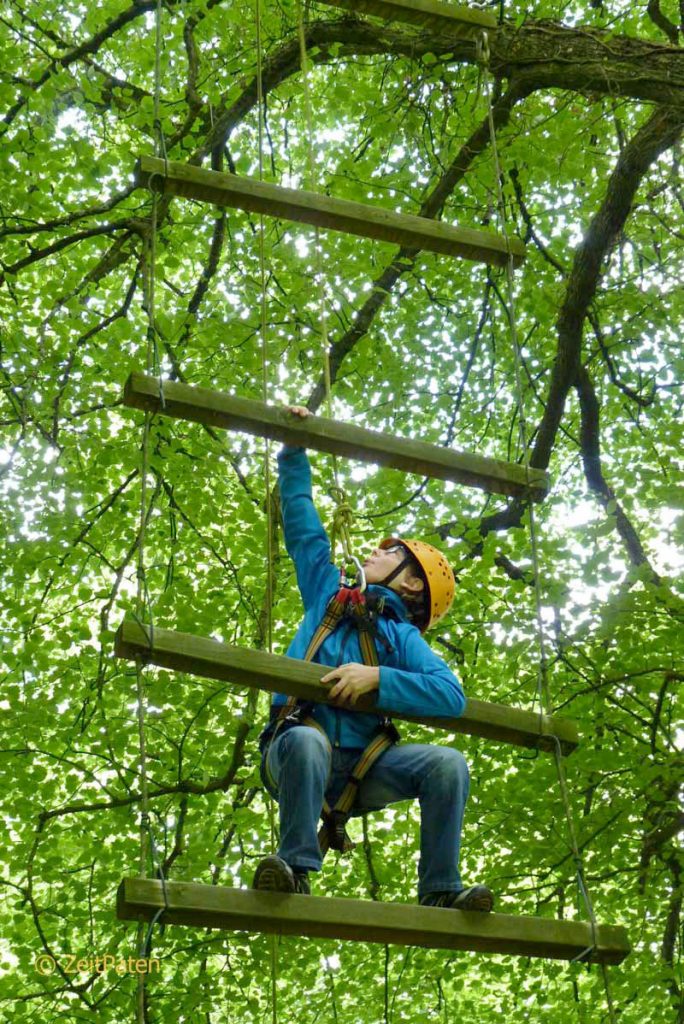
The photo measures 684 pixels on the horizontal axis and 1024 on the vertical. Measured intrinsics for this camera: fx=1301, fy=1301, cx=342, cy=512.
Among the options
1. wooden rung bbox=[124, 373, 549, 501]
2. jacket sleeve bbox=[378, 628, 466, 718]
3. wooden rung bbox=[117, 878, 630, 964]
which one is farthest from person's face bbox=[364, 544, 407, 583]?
wooden rung bbox=[117, 878, 630, 964]

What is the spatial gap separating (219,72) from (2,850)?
507cm

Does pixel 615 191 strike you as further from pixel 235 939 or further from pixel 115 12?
pixel 235 939

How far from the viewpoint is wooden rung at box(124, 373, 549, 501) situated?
3.70m

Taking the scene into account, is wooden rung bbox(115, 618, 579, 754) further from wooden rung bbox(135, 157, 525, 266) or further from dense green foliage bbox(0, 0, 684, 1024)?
dense green foliage bbox(0, 0, 684, 1024)

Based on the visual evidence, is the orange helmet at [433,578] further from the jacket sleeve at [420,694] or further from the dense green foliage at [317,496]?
the dense green foliage at [317,496]

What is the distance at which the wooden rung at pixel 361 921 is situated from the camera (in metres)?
2.93

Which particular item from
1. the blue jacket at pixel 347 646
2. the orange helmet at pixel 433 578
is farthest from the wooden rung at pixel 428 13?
the orange helmet at pixel 433 578

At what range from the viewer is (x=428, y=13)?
466 cm

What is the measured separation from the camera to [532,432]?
368 inches

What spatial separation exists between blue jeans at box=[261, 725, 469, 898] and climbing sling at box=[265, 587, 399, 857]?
29mm

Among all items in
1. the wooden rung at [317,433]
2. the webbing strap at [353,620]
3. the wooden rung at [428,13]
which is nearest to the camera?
the wooden rung at [317,433]

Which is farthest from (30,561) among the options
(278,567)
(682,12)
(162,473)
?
(682,12)

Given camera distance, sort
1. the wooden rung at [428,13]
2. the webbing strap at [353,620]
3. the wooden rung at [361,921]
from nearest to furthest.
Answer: the wooden rung at [361,921] → the webbing strap at [353,620] → the wooden rung at [428,13]

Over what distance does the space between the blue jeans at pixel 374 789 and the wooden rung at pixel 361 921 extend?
290 mm
